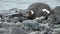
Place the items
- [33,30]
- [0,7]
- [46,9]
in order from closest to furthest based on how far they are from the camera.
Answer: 1. [33,30]
2. [46,9]
3. [0,7]

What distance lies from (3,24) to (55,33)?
1.18m

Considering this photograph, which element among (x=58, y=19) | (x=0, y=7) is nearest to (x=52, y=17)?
(x=58, y=19)

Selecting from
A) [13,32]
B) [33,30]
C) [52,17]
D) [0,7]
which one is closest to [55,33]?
[33,30]

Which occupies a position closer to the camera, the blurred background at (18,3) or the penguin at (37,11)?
the penguin at (37,11)

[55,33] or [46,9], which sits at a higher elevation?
[46,9]

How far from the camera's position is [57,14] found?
6059mm

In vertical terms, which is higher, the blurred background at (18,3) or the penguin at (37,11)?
the blurred background at (18,3)

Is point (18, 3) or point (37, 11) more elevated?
point (18, 3)

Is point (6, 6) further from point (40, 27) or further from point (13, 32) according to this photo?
point (13, 32)

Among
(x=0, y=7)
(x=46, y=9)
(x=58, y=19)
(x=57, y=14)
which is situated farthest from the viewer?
(x=0, y=7)

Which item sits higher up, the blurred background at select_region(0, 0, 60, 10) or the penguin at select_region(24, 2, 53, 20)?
the blurred background at select_region(0, 0, 60, 10)

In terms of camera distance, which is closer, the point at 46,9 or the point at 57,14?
the point at 57,14

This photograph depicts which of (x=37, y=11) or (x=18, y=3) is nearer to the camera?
(x=37, y=11)

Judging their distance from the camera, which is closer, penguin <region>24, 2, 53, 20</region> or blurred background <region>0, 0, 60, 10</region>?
penguin <region>24, 2, 53, 20</region>
